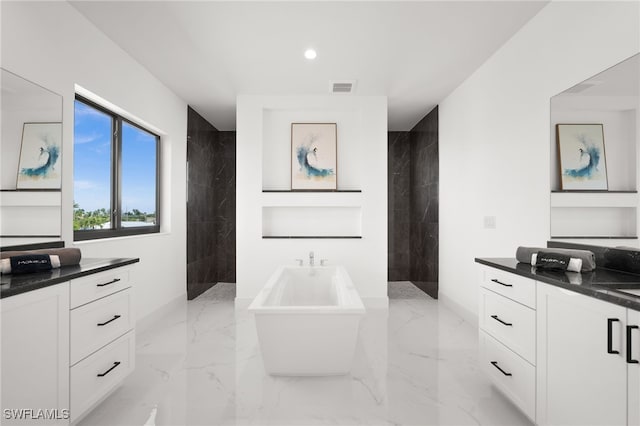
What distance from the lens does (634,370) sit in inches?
44.2

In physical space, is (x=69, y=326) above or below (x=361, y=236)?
below

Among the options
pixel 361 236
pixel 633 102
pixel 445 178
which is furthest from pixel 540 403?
pixel 445 178

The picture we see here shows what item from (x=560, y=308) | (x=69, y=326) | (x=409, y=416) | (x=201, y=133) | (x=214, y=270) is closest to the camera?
(x=560, y=308)

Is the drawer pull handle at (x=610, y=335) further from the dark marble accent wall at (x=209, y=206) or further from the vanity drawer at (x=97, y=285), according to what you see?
the dark marble accent wall at (x=209, y=206)

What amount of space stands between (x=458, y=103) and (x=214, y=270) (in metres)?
4.35

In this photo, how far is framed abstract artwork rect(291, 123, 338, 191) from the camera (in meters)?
4.09

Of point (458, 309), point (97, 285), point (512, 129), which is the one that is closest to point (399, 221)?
point (458, 309)

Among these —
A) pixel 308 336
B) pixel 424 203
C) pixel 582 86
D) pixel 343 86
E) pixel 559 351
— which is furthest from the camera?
pixel 424 203

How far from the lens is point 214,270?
5336 millimetres

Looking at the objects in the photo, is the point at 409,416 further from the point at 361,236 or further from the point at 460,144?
the point at 460,144

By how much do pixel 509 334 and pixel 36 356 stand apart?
235cm

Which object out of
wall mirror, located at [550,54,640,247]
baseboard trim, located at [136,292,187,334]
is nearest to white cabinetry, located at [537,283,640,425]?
wall mirror, located at [550,54,640,247]

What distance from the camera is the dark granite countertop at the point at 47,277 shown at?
130cm

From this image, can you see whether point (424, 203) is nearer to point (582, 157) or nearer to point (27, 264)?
point (582, 157)
